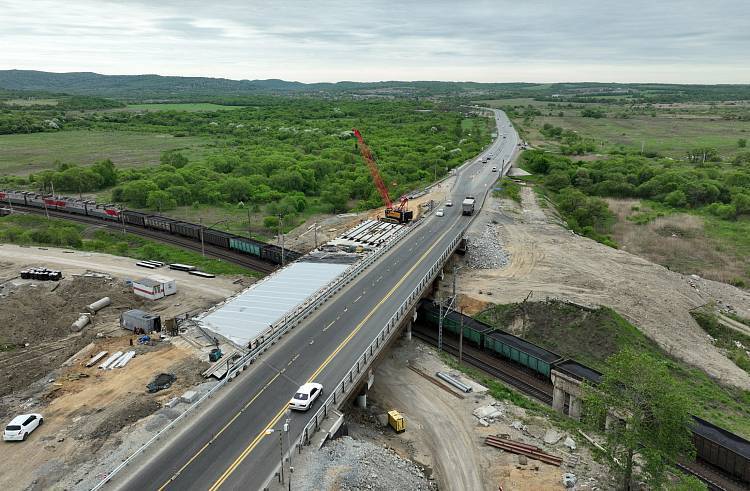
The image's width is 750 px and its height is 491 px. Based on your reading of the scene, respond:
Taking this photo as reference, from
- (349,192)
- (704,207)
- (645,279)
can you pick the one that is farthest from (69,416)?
(704,207)

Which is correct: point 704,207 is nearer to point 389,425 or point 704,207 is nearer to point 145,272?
point 389,425

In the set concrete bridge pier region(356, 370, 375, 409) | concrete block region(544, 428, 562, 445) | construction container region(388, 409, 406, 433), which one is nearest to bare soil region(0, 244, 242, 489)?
concrete bridge pier region(356, 370, 375, 409)

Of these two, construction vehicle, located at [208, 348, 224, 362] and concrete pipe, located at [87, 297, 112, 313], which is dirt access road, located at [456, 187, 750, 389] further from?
concrete pipe, located at [87, 297, 112, 313]

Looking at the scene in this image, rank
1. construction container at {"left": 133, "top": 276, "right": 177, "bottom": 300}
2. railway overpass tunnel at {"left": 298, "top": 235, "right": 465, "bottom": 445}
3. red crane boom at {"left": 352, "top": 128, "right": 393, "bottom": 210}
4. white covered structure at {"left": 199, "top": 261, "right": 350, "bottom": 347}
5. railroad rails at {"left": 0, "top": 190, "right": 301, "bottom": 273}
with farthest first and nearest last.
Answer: red crane boom at {"left": 352, "top": 128, "right": 393, "bottom": 210}, railroad rails at {"left": 0, "top": 190, "right": 301, "bottom": 273}, construction container at {"left": 133, "top": 276, "right": 177, "bottom": 300}, white covered structure at {"left": 199, "top": 261, "right": 350, "bottom": 347}, railway overpass tunnel at {"left": 298, "top": 235, "right": 465, "bottom": 445}

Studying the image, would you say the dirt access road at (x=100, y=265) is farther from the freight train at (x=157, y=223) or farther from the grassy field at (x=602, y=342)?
the grassy field at (x=602, y=342)

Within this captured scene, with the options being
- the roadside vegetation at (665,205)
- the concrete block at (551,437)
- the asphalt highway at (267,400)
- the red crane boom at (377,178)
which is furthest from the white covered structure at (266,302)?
the roadside vegetation at (665,205)

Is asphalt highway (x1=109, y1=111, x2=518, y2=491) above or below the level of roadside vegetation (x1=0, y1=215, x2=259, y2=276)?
above
